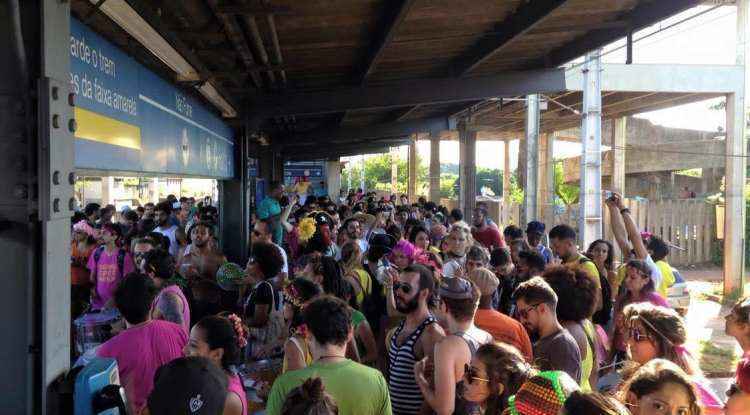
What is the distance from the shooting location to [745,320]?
3184mm

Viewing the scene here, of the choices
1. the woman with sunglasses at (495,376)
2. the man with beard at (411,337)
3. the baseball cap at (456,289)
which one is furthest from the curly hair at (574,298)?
the woman with sunglasses at (495,376)

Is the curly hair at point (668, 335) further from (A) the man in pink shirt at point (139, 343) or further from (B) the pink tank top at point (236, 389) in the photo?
(A) the man in pink shirt at point (139, 343)

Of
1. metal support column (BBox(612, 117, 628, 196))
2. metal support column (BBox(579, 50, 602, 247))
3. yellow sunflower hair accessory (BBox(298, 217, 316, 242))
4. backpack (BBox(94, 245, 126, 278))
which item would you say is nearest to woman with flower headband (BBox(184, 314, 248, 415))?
backpack (BBox(94, 245, 126, 278))

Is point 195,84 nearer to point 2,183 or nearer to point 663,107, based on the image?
point 2,183

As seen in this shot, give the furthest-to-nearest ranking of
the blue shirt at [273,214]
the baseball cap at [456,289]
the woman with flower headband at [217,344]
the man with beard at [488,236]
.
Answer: the blue shirt at [273,214]
the man with beard at [488,236]
the baseball cap at [456,289]
the woman with flower headband at [217,344]

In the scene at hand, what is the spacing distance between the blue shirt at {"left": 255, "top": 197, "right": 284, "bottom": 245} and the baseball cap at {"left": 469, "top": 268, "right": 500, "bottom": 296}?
5.06 meters

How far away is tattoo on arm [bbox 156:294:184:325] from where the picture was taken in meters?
3.91

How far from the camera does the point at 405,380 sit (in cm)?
340

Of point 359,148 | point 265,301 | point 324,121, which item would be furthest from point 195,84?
point 359,148

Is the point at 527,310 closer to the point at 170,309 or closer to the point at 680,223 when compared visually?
the point at 170,309

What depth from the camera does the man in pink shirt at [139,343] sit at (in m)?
3.17

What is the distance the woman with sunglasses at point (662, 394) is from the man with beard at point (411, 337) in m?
1.21

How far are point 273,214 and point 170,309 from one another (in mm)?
5272

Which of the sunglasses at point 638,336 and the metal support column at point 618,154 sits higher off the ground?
the metal support column at point 618,154
